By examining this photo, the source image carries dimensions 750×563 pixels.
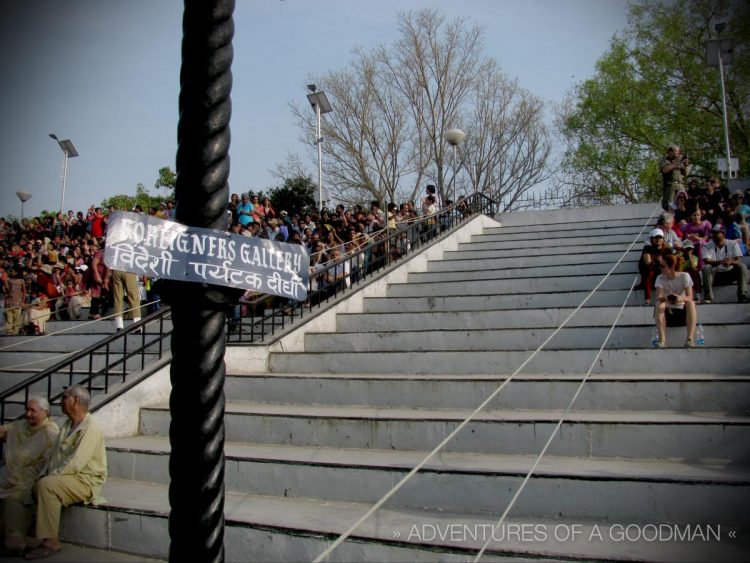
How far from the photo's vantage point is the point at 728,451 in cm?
568

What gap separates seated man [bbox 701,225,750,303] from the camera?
9.27 metres

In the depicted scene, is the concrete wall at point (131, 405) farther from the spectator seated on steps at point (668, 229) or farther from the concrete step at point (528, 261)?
the spectator seated on steps at point (668, 229)

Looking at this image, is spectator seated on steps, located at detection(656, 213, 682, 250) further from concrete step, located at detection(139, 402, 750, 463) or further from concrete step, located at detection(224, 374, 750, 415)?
concrete step, located at detection(139, 402, 750, 463)

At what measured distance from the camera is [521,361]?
8.05 metres

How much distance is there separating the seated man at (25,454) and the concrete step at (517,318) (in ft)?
17.0

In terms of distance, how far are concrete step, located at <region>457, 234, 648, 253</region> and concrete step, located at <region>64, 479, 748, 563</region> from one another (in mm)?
9501

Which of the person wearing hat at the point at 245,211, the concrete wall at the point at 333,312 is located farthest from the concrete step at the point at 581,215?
the person wearing hat at the point at 245,211

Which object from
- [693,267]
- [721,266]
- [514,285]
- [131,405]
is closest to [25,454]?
[131,405]

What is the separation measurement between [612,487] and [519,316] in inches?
187

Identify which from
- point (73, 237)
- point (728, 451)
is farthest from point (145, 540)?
point (73, 237)

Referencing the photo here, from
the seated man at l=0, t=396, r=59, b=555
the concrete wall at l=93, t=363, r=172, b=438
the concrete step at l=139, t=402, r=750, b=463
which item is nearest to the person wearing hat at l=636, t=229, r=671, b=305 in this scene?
the concrete step at l=139, t=402, r=750, b=463

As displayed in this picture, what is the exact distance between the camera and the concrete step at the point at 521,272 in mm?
11892

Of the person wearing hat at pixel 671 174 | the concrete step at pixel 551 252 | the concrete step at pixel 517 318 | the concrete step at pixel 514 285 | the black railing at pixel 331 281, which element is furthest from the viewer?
the person wearing hat at pixel 671 174

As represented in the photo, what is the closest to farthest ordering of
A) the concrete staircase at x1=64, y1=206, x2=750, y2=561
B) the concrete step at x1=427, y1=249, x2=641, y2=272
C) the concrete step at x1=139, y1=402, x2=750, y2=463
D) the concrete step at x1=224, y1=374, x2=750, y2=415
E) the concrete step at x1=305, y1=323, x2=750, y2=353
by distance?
the concrete staircase at x1=64, y1=206, x2=750, y2=561 → the concrete step at x1=139, y1=402, x2=750, y2=463 → the concrete step at x1=224, y1=374, x2=750, y2=415 → the concrete step at x1=305, y1=323, x2=750, y2=353 → the concrete step at x1=427, y1=249, x2=641, y2=272
